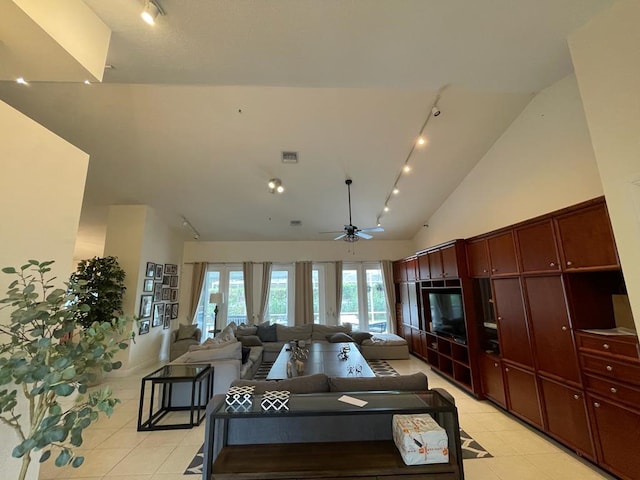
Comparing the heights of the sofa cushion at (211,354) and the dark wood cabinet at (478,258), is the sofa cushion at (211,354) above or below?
below

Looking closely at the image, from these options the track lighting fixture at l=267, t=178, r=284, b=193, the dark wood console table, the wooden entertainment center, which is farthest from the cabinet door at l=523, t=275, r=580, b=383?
the track lighting fixture at l=267, t=178, r=284, b=193

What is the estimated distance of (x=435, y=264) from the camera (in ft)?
17.3

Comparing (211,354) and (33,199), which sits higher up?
(33,199)

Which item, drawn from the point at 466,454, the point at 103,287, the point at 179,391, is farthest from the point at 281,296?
the point at 466,454

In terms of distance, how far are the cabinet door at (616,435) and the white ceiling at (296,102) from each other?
286 cm

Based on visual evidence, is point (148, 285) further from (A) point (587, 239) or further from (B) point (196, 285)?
(A) point (587, 239)

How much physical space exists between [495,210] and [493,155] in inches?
35.3

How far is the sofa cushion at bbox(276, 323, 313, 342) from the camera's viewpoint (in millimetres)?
6906

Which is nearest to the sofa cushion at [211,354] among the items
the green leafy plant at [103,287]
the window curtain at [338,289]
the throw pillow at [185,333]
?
the green leafy plant at [103,287]

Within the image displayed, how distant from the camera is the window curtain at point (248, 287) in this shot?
7594 mm

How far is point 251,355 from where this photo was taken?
17.2 ft

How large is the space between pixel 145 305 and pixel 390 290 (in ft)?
19.7

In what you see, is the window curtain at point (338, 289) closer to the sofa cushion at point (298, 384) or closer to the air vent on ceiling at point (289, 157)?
the air vent on ceiling at point (289, 157)

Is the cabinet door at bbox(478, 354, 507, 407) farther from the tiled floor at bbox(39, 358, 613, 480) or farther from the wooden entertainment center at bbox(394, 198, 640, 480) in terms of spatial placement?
the tiled floor at bbox(39, 358, 613, 480)
